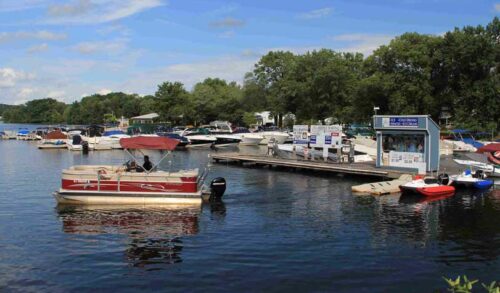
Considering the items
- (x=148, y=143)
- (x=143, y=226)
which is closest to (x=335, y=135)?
(x=148, y=143)

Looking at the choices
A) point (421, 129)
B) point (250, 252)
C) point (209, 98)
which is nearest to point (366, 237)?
point (250, 252)

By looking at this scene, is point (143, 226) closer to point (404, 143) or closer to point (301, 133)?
point (404, 143)

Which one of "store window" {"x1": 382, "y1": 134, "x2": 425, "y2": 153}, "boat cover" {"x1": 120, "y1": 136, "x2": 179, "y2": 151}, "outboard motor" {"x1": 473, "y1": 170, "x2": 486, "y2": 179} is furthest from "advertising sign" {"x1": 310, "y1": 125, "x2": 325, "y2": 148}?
"boat cover" {"x1": 120, "y1": 136, "x2": 179, "y2": 151}

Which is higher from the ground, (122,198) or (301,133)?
(301,133)

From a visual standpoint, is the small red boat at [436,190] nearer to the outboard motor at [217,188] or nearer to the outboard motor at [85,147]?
the outboard motor at [217,188]

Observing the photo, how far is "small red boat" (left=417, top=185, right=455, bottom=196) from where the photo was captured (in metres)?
31.6

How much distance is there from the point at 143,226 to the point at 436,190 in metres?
18.4

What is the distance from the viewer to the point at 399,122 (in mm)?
38000

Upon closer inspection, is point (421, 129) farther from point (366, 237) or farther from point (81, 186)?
point (81, 186)

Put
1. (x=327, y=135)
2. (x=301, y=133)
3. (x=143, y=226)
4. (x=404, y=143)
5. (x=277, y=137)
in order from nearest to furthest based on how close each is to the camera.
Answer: (x=143, y=226)
(x=404, y=143)
(x=327, y=135)
(x=301, y=133)
(x=277, y=137)

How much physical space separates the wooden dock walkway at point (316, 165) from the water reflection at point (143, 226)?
16069mm

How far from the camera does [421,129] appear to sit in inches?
1447

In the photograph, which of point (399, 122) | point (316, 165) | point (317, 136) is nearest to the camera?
point (399, 122)

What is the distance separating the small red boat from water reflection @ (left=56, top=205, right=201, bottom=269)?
548 inches
